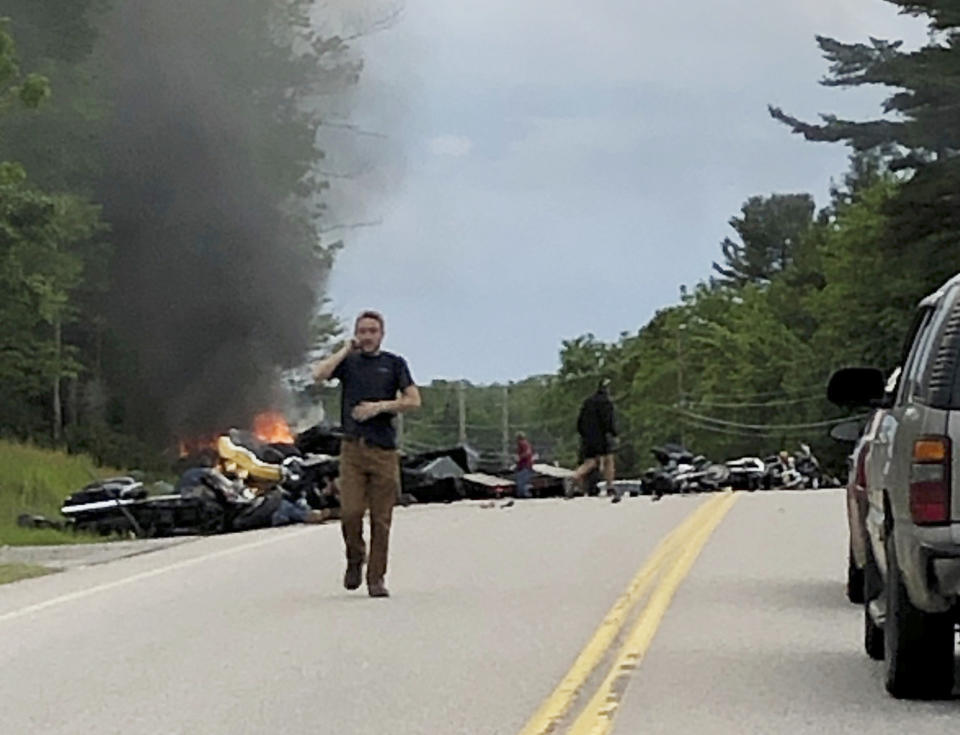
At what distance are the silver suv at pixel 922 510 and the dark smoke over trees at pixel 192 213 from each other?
42790mm

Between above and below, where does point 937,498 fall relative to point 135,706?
above

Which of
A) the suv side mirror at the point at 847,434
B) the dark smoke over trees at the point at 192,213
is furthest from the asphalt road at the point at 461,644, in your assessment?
the dark smoke over trees at the point at 192,213

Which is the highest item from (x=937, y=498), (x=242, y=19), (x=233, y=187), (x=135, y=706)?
(x=242, y=19)

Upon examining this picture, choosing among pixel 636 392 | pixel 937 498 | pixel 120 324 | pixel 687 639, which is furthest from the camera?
pixel 636 392

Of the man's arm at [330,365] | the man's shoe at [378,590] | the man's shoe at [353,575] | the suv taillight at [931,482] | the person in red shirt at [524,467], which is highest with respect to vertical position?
the man's arm at [330,365]

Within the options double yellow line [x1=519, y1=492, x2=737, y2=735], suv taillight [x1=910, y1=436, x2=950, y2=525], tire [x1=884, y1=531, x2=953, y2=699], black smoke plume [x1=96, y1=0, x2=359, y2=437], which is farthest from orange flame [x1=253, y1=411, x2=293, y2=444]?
suv taillight [x1=910, y1=436, x2=950, y2=525]

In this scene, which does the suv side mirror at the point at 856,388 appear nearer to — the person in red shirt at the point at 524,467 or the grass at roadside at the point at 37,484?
the grass at roadside at the point at 37,484

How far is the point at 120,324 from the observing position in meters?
55.6

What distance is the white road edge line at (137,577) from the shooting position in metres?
15.9

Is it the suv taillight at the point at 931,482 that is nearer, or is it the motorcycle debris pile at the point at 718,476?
the suv taillight at the point at 931,482

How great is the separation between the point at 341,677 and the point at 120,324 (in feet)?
148

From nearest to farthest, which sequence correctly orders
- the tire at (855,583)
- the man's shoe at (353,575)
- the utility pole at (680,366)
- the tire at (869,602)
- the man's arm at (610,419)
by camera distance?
the tire at (869,602)
the tire at (855,583)
the man's shoe at (353,575)
the man's arm at (610,419)
the utility pole at (680,366)

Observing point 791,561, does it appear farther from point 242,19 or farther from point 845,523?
point 242,19

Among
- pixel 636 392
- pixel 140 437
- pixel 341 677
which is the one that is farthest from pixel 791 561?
pixel 636 392
